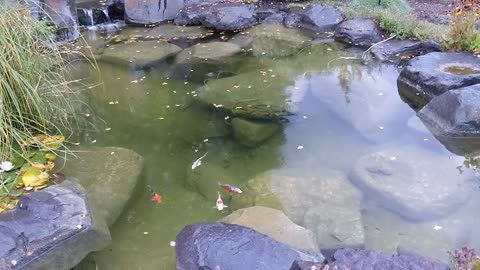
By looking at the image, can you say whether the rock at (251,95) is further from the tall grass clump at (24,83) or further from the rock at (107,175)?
the tall grass clump at (24,83)

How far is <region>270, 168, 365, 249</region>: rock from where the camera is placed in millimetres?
2766

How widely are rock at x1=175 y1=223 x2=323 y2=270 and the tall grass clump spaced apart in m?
1.52

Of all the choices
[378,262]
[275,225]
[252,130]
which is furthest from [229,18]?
[378,262]

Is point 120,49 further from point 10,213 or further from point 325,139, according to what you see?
point 10,213

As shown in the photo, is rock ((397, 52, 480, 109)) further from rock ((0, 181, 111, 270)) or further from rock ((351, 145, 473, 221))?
rock ((0, 181, 111, 270))

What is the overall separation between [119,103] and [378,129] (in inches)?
99.6

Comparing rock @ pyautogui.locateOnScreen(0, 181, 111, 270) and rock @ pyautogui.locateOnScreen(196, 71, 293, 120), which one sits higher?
rock @ pyautogui.locateOnScreen(0, 181, 111, 270)

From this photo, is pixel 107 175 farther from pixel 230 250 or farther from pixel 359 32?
pixel 359 32

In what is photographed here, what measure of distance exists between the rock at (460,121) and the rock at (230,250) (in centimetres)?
219

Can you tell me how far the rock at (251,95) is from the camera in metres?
4.25

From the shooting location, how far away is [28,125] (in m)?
3.31

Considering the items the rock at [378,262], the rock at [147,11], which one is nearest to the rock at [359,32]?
the rock at [147,11]

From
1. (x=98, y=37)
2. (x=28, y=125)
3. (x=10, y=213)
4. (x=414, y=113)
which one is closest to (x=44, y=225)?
(x=10, y=213)

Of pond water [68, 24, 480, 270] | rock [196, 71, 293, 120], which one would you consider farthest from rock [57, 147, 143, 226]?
rock [196, 71, 293, 120]
